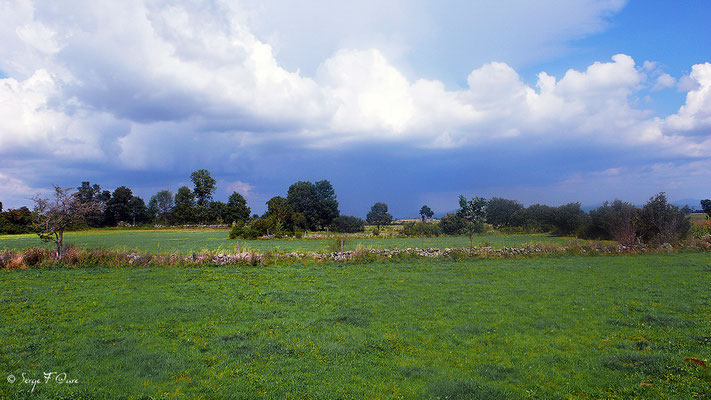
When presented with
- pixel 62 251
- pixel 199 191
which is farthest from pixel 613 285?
pixel 199 191

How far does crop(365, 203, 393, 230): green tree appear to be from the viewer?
85.6 metres

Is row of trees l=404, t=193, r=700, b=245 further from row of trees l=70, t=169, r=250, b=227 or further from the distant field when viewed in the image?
row of trees l=70, t=169, r=250, b=227

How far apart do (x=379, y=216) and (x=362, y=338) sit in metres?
79.3

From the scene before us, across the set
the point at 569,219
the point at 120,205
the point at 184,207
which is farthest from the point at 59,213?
the point at 120,205

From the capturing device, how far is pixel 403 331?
7.97 meters

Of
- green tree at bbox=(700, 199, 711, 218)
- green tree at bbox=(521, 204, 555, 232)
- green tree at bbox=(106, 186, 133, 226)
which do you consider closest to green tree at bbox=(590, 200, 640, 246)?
Answer: green tree at bbox=(521, 204, 555, 232)

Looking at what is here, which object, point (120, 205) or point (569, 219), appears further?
point (120, 205)

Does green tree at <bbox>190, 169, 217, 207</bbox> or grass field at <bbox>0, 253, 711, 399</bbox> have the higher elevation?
green tree at <bbox>190, 169, 217, 207</bbox>

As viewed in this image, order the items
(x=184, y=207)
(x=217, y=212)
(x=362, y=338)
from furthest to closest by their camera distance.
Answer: (x=217, y=212)
(x=184, y=207)
(x=362, y=338)

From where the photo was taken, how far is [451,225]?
53.2 m

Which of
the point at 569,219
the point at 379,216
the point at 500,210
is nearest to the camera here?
the point at 569,219

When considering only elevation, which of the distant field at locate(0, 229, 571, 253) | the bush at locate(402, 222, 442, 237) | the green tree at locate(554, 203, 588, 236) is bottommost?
the distant field at locate(0, 229, 571, 253)

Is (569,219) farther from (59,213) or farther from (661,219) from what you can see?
(59,213)

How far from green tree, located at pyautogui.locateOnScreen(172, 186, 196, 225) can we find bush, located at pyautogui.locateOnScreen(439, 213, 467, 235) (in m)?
48.3
